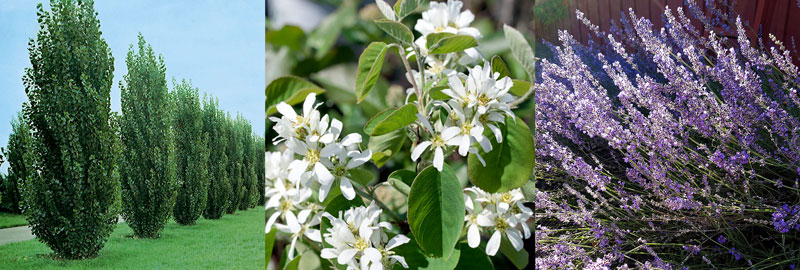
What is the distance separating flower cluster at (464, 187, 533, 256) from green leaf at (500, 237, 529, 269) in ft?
0.09

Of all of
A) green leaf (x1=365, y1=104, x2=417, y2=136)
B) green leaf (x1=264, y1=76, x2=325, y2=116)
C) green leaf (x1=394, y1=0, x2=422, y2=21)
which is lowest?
green leaf (x1=365, y1=104, x2=417, y2=136)

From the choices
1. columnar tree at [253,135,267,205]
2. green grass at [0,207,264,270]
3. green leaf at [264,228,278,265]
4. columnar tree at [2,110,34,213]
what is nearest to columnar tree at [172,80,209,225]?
green grass at [0,207,264,270]

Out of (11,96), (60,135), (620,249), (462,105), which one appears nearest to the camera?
(462,105)

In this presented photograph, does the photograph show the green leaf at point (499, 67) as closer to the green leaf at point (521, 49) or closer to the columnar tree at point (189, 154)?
the green leaf at point (521, 49)

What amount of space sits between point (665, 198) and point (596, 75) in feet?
1.39

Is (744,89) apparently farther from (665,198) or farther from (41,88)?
(41,88)

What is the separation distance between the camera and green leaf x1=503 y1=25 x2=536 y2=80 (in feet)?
2.74

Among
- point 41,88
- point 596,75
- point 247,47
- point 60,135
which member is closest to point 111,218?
point 60,135

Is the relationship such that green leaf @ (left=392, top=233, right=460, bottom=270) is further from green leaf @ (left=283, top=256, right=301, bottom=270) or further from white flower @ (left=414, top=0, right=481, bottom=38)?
white flower @ (left=414, top=0, right=481, bottom=38)

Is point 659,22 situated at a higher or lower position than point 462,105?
higher

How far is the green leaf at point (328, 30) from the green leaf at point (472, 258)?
37cm

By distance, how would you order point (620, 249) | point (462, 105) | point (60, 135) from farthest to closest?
point (60, 135) < point (620, 249) < point (462, 105)

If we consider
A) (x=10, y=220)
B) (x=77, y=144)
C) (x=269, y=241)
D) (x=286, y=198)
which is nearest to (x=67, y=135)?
(x=77, y=144)

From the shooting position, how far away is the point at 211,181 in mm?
7793
